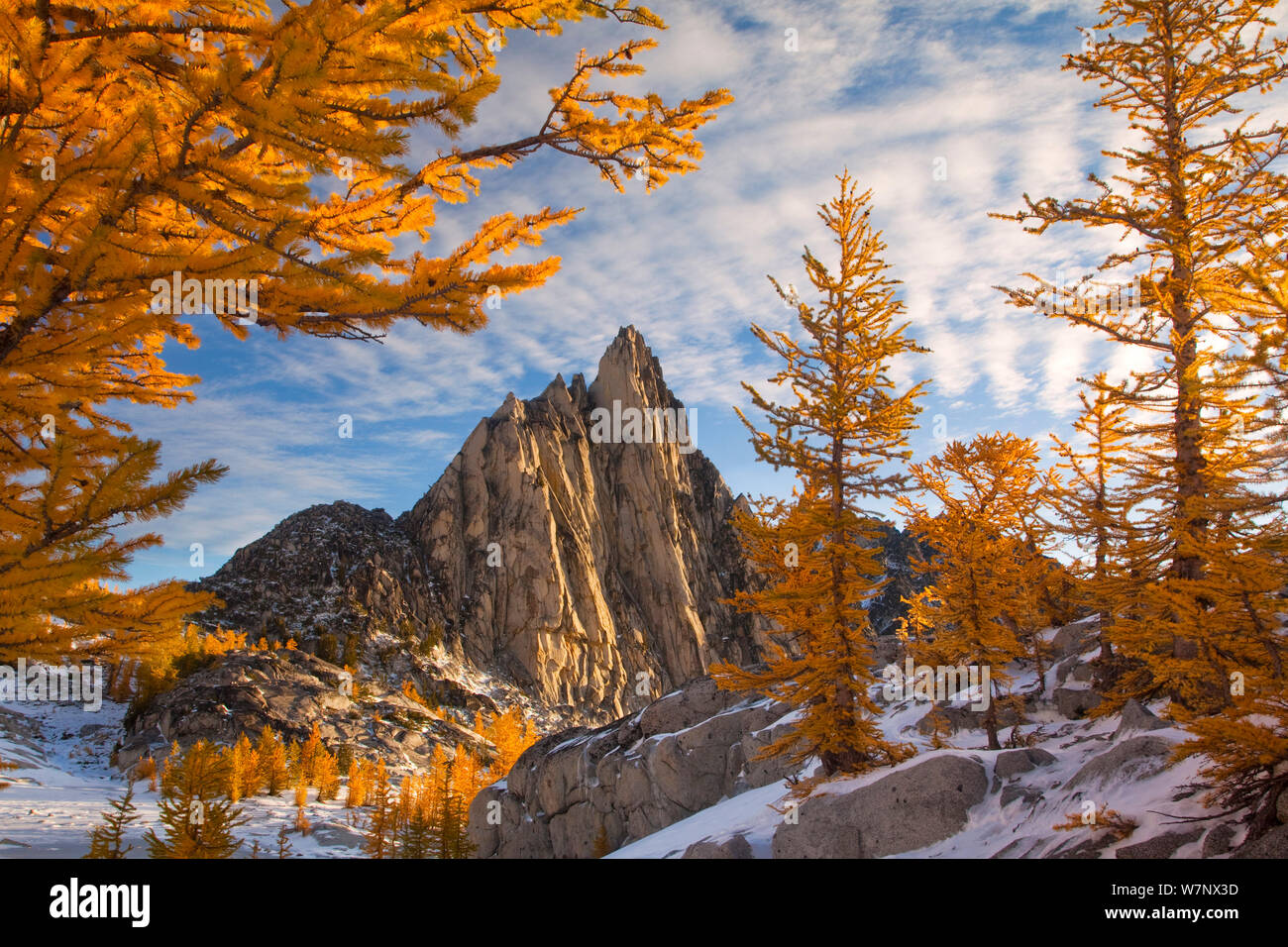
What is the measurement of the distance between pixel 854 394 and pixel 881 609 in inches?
6044

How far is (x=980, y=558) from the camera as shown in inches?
554

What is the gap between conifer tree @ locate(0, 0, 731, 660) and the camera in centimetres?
299

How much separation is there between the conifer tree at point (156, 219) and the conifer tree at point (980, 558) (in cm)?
1176

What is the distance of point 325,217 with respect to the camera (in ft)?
14.7

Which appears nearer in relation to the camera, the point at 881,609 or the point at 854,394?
the point at 854,394

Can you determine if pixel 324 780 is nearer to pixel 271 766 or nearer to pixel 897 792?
pixel 271 766

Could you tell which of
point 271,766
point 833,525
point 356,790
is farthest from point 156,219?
point 356,790

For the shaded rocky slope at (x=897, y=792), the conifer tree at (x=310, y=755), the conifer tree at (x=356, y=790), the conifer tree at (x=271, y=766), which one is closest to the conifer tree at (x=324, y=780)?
the conifer tree at (x=310, y=755)

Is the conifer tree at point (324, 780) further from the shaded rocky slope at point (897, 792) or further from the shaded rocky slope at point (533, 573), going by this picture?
the shaded rocky slope at point (533, 573)


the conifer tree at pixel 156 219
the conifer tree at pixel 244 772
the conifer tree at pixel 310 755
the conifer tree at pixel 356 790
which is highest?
the conifer tree at pixel 156 219

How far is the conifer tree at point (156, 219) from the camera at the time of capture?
2.99 m

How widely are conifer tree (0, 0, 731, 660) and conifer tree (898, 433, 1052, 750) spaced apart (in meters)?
11.8
